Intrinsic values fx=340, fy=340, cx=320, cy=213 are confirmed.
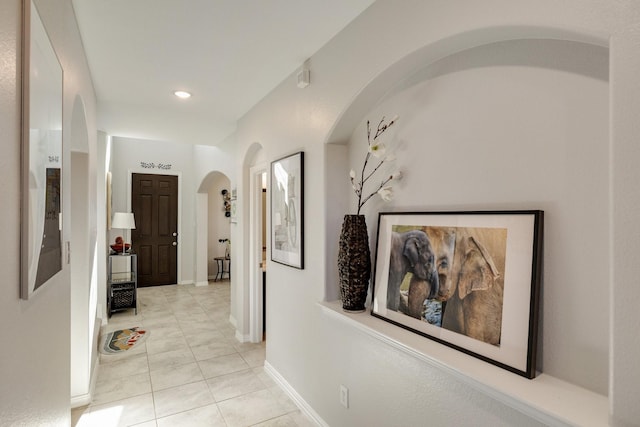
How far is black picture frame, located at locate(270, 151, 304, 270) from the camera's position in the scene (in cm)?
250

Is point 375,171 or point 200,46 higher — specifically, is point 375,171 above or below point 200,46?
below

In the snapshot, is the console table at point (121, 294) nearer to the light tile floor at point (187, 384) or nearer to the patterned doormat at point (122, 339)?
the light tile floor at point (187, 384)

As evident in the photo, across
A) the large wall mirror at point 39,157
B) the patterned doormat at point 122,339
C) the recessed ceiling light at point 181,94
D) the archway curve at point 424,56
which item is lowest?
the patterned doormat at point 122,339

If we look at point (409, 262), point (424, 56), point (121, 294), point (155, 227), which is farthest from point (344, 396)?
point (155, 227)

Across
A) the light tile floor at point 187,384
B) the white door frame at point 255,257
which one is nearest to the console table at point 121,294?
the light tile floor at point 187,384

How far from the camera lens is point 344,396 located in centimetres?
208

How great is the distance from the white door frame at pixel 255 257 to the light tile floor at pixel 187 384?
228 millimetres

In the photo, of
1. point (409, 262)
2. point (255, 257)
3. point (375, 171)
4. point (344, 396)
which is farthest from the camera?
point (255, 257)

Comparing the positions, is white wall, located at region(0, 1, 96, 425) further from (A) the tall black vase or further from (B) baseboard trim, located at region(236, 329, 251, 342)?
(B) baseboard trim, located at region(236, 329, 251, 342)

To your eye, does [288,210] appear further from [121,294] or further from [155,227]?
[155,227]

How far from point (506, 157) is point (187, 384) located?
3050 mm

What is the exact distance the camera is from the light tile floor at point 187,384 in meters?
2.49

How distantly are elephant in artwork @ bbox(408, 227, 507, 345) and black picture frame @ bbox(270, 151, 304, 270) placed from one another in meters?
1.18

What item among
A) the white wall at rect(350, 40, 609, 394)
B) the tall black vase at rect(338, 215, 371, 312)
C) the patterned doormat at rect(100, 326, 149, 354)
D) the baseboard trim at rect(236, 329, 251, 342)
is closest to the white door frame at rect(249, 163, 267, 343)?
the baseboard trim at rect(236, 329, 251, 342)
